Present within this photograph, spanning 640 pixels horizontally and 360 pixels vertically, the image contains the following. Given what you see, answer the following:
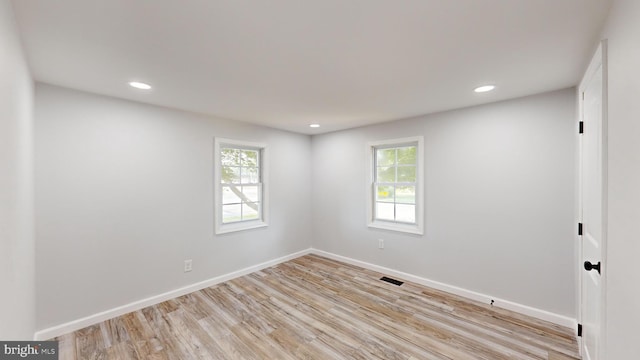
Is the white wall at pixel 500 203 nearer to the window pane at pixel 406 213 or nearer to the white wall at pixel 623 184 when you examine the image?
the window pane at pixel 406 213

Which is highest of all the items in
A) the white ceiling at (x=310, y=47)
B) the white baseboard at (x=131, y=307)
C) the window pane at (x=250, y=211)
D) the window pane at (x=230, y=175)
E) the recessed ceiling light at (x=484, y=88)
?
the recessed ceiling light at (x=484, y=88)

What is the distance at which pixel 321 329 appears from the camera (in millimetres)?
2465

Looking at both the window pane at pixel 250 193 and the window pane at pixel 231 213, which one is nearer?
the window pane at pixel 231 213

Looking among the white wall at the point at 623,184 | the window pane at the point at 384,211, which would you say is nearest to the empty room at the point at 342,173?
the white wall at the point at 623,184

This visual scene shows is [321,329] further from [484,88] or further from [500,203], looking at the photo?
[484,88]

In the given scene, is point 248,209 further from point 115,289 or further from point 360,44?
point 360,44

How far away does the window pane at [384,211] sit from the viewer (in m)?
3.97

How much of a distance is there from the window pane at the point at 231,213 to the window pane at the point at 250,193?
191 millimetres

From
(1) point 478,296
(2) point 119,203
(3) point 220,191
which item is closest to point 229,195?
(3) point 220,191

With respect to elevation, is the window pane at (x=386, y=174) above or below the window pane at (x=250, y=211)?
above

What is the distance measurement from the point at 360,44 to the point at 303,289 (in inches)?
115

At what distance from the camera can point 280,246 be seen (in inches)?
173

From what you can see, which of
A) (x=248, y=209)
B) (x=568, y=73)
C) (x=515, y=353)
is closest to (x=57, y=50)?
(x=248, y=209)

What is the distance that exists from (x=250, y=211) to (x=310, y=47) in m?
3.01
